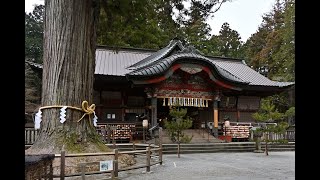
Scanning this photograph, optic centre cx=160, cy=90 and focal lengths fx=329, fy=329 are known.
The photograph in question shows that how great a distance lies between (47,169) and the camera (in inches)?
272

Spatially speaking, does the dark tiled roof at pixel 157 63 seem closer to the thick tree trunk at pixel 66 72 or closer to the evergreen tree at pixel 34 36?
the thick tree trunk at pixel 66 72

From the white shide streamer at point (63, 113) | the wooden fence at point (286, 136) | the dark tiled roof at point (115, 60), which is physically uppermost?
the dark tiled roof at point (115, 60)

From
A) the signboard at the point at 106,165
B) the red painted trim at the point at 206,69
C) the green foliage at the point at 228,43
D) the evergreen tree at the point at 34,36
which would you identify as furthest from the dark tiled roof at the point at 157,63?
the green foliage at the point at 228,43

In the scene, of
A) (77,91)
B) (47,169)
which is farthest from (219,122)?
(47,169)

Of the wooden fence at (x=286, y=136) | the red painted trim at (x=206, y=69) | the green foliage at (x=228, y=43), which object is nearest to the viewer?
the red painted trim at (x=206, y=69)

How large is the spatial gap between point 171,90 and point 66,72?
10.8 m

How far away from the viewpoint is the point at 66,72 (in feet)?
Answer: 30.6

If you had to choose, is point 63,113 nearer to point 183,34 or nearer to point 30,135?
point 30,135

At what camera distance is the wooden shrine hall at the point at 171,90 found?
1855 cm

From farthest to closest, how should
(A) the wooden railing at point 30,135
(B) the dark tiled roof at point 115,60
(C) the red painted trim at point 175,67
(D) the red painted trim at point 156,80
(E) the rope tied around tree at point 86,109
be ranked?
(B) the dark tiled roof at point 115,60 → (C) the red painted trim at point 175,67 → (D) the red painted trim at point 156,80 → (A) the wooden railing at point 30,135 → (E) the rope tied around tree at point 86,109

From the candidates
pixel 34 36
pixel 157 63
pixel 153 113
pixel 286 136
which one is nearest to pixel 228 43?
pixel 34 36

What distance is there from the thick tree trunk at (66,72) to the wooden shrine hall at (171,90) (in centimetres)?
750

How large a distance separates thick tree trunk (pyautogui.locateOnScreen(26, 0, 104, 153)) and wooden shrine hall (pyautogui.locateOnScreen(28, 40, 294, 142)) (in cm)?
750
